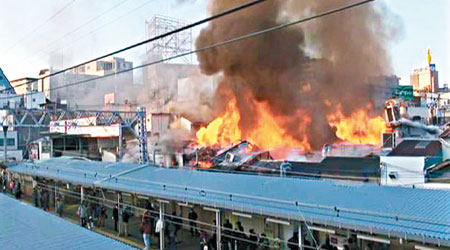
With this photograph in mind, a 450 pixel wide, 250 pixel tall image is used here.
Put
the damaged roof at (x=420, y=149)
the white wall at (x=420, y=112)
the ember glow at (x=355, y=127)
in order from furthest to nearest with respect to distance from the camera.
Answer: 1. the white wall at (x=420, y=112)
2. the ember glow at (x=355, y=127)
3. the damaged roof at (x=420, y=149)

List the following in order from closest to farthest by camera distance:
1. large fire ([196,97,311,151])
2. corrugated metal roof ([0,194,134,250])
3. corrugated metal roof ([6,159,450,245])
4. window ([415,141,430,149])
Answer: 1. corrugated metal roof ([0,194,134,250])
2. corrugated metal roof ([6,159,450,245])
3. window ([415,141,430,149])
4. large fire ([196,97,311,151])

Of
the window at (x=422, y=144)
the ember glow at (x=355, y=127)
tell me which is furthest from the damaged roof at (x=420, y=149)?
the ember glow at (x=355, y=127)

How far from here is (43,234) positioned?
22.0ft

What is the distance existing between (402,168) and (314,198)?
28.5 feet

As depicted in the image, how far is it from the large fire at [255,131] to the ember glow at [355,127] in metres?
4.00

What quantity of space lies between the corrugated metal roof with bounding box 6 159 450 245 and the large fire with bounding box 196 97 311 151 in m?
21.2

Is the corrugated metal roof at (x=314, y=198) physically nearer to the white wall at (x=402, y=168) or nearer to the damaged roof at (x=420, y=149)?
the white wall at (x=402, y=168)

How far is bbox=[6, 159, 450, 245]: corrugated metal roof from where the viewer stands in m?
6.23

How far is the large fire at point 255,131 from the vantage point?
33469mm

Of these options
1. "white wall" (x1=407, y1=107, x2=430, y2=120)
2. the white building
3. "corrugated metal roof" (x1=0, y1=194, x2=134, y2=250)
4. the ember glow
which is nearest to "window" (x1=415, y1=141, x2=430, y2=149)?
the white building

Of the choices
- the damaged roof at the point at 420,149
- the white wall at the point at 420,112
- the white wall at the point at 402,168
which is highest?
the white wall at the point at 420,112

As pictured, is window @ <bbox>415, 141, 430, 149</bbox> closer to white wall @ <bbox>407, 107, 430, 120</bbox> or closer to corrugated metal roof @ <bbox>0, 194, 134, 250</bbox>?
corrugated metal roof @ <bbox>0, 194, 134, 250</bbox>

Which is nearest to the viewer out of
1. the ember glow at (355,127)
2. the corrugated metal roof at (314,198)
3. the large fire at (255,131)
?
the corrugated metal roof at (314,198)

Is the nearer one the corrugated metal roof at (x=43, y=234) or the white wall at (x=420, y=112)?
the corrugated metal roof at (x=43, y=234)
